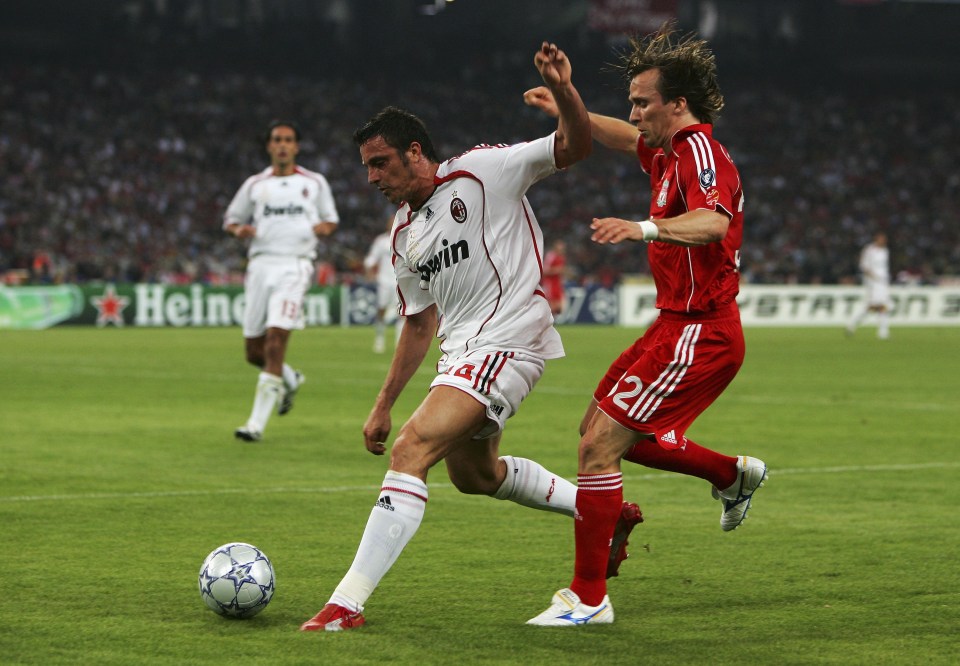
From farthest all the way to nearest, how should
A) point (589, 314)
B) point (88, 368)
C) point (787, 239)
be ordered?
point (787, 239) < point (589, 314) < point (88, 368)

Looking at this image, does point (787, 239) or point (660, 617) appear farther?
point (787, 239)

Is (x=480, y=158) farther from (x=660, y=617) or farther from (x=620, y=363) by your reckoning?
(x=660, y=617)

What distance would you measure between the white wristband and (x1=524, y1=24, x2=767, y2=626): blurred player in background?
48cm

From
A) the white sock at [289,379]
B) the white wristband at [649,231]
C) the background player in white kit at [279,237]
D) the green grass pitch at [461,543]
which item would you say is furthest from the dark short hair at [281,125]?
the white wristband at [649,231]

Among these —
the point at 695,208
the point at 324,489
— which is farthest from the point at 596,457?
the point at 324,489

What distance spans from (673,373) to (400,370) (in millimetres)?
1069

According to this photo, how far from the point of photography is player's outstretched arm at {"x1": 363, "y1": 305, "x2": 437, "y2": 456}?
5.56 meters

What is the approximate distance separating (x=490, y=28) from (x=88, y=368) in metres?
32.2

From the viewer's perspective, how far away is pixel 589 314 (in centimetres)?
3766

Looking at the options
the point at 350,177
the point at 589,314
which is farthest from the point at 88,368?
the point at 350,177

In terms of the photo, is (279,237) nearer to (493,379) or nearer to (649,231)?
(493,379)

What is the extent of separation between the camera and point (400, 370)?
5.69 meters

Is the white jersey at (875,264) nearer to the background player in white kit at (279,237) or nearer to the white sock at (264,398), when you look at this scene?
the background player in white kit at (279,237)

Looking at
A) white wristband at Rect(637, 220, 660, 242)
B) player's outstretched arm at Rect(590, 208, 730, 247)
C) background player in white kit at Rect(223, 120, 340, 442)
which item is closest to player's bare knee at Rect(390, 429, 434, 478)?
player's outstretched arm at Rect(590, 208, 730, 247)
